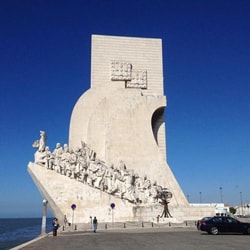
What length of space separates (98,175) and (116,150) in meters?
3.32

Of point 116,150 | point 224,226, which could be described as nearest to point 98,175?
point 116,150

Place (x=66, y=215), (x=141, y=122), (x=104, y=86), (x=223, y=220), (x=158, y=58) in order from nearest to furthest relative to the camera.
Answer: (x=223, y=220) < (x=66, y=215) < (x=141, y=122) < (x=104, y=86) < (x=158, y=58)

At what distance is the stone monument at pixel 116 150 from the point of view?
50.5 ft

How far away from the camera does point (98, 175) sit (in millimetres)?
16109

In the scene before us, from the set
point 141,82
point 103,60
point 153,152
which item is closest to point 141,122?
point 153,152

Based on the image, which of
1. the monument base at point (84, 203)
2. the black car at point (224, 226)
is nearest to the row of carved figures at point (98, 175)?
the monument base at point (84, 203)

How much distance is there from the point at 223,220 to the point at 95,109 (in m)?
11.7

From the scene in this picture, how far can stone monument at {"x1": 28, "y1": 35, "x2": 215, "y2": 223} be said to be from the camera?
15.4 m

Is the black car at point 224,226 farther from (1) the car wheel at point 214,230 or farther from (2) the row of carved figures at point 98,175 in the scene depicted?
(2) the row of carved figures at point 98,175

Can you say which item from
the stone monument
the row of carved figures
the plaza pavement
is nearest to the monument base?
the stone monument

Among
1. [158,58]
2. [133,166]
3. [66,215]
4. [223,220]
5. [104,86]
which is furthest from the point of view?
[158,58]

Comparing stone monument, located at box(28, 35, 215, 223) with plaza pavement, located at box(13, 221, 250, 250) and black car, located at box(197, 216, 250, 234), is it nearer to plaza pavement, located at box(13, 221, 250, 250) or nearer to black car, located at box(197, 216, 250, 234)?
black car, located at box(197, 216, 250, 234)

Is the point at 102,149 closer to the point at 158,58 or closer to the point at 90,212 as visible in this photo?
the point at 90,212

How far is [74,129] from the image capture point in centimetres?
2112
